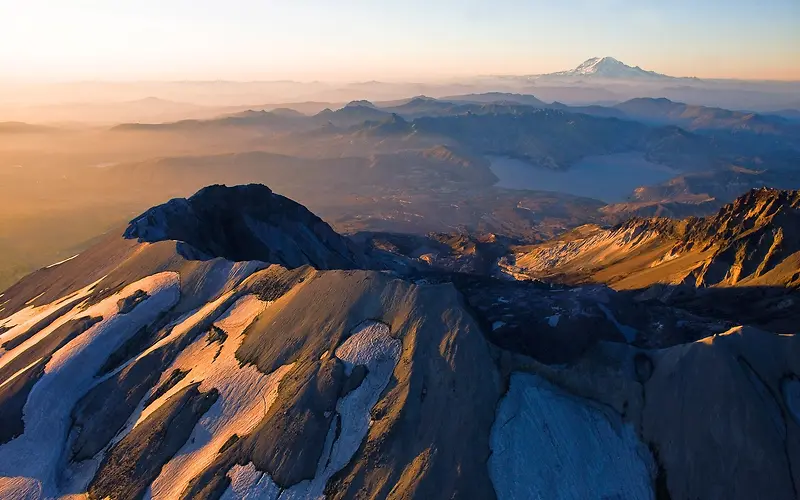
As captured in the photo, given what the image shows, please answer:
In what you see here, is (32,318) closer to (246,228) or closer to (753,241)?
(246,228)

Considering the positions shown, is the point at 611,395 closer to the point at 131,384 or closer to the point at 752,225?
the point at 131,384

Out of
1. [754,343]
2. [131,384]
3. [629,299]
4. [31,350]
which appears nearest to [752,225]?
[629,299]

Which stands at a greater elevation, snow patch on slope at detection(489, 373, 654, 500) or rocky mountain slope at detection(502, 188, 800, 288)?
snow patch on slope at detection(489, 373, 654, 500)

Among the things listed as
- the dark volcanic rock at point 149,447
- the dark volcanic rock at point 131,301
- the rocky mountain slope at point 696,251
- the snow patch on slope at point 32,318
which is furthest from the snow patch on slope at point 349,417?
the rocky mountain slope at point 696,251

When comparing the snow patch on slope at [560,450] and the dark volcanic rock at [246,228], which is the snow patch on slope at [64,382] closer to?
the dark volcanic rock at [246,228]

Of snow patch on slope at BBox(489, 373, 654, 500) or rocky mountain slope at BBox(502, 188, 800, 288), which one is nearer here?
snow patch on slope at BBox(489, 373, 654, 500)

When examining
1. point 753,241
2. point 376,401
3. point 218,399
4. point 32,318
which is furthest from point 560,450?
point 753,241

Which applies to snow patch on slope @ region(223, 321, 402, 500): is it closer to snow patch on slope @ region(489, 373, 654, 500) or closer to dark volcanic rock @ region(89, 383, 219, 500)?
dark volcanic rock @ region(89, 383, 219, 500)

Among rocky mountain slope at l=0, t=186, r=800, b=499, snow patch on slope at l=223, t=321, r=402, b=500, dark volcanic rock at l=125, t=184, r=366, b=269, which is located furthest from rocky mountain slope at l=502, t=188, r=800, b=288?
snow patch on slope at l=223, t=321, r=402, b=500
